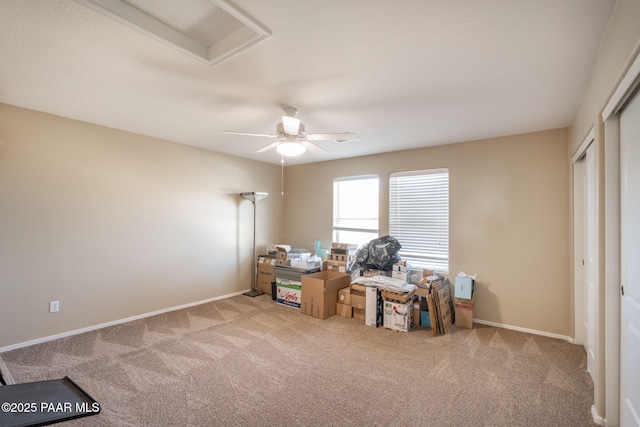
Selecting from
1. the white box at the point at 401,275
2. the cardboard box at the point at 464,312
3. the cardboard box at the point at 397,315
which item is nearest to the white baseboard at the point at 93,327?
the cardboard box at the point at 397,315

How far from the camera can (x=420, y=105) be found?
9.09 ft

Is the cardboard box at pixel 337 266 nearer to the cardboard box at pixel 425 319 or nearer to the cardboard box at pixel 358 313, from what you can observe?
the cardboard box at pixel 358 313

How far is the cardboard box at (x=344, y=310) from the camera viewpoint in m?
4.06

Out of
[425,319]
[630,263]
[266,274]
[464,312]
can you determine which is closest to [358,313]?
[425,319]

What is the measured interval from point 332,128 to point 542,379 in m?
3.27

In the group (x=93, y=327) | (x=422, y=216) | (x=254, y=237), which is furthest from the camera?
(x=254, y=237)

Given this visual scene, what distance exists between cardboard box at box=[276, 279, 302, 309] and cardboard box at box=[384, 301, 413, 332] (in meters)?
1.36

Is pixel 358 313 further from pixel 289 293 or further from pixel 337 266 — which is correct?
pixel 289 293

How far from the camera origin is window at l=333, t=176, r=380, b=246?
194 inches

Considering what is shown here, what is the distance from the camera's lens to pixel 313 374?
258 cm

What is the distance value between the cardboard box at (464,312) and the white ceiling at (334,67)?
7.25 feet

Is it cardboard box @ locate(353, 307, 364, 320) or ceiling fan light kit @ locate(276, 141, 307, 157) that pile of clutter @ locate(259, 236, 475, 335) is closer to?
cardboard box @ locate(353, 307, 364, 320)

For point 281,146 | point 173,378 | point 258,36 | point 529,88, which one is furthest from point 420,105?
point 173,378

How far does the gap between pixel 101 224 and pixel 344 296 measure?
10.9 ft
